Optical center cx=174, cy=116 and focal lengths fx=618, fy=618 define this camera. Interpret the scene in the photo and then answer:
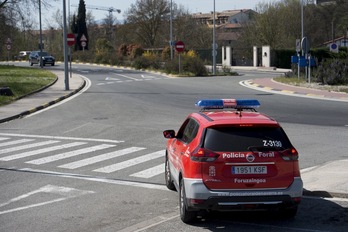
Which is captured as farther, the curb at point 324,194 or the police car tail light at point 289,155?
the curb at point 324,194

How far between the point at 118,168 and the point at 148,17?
246 feet

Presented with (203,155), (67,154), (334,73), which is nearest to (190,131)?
(203,155)

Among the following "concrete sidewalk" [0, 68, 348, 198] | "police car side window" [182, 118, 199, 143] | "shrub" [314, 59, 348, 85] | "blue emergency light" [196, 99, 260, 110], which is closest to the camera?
"police car side window" [182, 118, 199, 143]

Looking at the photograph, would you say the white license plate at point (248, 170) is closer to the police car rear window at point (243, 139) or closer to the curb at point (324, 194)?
the police car rear window at point (243, 139)

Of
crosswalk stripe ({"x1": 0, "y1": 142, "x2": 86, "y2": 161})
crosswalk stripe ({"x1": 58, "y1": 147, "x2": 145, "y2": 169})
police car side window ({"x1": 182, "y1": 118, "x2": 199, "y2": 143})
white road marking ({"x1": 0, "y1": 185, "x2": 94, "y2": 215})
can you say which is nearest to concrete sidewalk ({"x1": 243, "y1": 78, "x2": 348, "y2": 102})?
crosswalk stripe ({"x1": 58, "y1": 147, "x2": 145, "y2": 169})

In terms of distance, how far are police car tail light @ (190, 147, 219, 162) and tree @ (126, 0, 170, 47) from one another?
79.0 meters

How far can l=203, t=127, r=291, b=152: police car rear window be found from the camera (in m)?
8.05

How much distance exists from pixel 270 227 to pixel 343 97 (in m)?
21.3

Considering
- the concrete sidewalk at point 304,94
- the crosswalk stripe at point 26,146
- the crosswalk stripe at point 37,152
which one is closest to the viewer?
the concrete sidewalk at point 304,94

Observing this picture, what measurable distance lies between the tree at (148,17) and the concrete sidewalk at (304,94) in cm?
4568

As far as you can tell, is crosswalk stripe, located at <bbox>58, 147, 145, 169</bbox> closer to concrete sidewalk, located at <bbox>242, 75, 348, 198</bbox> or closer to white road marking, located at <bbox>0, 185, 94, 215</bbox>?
white road marking, located at <bbox>0, 185, 94, 215</bbox>

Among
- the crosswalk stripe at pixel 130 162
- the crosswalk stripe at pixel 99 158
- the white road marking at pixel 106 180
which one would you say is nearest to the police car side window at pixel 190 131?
the white road marking at pixel 106 180

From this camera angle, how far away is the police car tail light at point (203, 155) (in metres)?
7.98

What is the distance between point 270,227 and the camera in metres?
8.23
